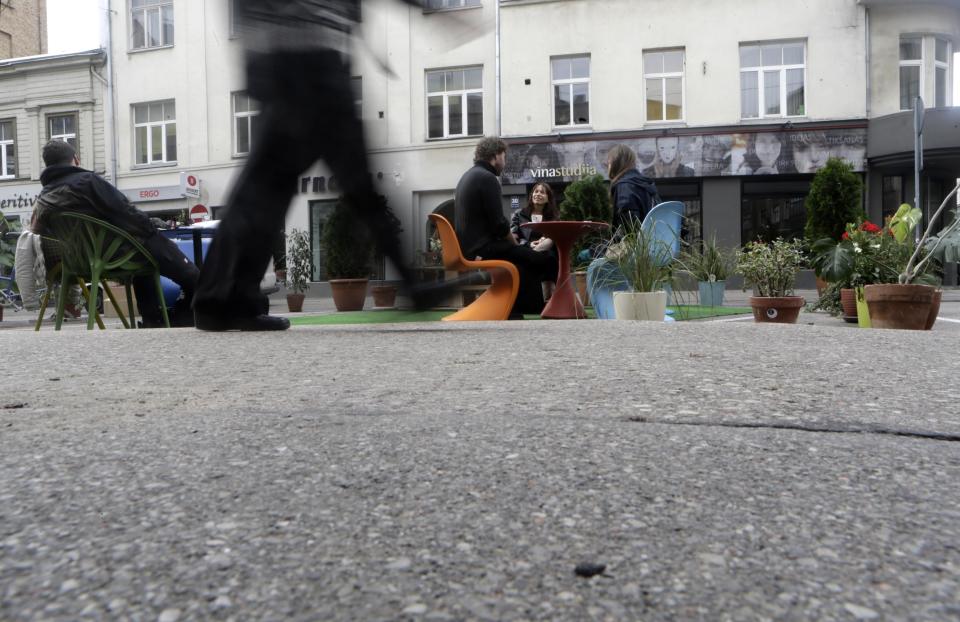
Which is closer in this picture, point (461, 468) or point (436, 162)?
point (461, 468)

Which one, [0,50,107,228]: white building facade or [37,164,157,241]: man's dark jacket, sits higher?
[0,50,107,228]: white building facade

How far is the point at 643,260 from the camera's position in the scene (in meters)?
5.88

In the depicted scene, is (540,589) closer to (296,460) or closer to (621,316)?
(296,460)

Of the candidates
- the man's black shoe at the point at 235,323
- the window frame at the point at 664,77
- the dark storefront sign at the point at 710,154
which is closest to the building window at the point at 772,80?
the dark storefront sign at the point at 710,154

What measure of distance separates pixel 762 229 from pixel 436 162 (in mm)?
8192

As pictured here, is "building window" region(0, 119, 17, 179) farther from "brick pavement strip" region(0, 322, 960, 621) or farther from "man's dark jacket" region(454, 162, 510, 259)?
"brick pavement strip" region(0, 322, 960, 621)

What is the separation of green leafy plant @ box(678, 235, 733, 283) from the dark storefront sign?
34.7ft

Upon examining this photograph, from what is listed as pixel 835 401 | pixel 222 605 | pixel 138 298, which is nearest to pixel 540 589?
pixel 222 605

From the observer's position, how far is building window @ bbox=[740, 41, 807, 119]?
19.6 m

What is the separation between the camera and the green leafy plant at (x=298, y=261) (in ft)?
55.1

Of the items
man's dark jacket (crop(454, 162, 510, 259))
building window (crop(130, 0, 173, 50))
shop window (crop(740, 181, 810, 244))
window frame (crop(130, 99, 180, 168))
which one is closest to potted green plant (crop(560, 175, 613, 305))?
Result: shop window (crop(740, 181, 810, 244))

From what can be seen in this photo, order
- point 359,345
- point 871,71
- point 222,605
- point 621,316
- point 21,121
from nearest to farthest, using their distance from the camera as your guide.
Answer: point 222,605, point 359,345, point 621,316, point 871,71, point 21,121

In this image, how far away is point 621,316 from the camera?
19.5ft

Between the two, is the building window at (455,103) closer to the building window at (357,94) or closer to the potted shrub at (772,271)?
the potted shrub at (772,271)
